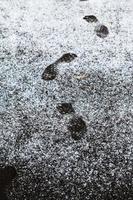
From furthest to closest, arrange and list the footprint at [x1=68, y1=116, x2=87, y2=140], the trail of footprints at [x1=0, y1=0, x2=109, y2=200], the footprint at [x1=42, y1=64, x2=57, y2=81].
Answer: the footprint at [x1=42, y1=64, x2=57, y2=81], the footprint at [x1=68, y1=116, x2=87, y2=140], the trail of footprints at [x1=0, y1=0, x2=109, y2=200]

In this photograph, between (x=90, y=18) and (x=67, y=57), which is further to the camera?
(x=90, y=18)

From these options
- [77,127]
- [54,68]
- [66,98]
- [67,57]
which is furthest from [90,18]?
[77,127]

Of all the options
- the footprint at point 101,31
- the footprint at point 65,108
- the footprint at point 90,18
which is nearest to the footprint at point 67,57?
the footprint at point 101,31

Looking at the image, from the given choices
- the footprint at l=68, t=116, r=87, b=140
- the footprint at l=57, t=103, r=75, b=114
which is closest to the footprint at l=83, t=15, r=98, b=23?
the footprint at l=57, t=103, r=75, b=114

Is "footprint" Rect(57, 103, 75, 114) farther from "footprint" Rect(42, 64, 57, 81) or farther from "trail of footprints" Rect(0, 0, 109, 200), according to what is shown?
"footprint" Rect(42, 64, 57, 81)

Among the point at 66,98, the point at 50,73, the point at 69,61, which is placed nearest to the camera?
the point at 66,98

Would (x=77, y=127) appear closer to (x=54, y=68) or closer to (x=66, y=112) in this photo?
(x=66, y=112)

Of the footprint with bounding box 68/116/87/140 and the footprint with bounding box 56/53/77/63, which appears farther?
the footprint with bounding box 56/53/77/63
